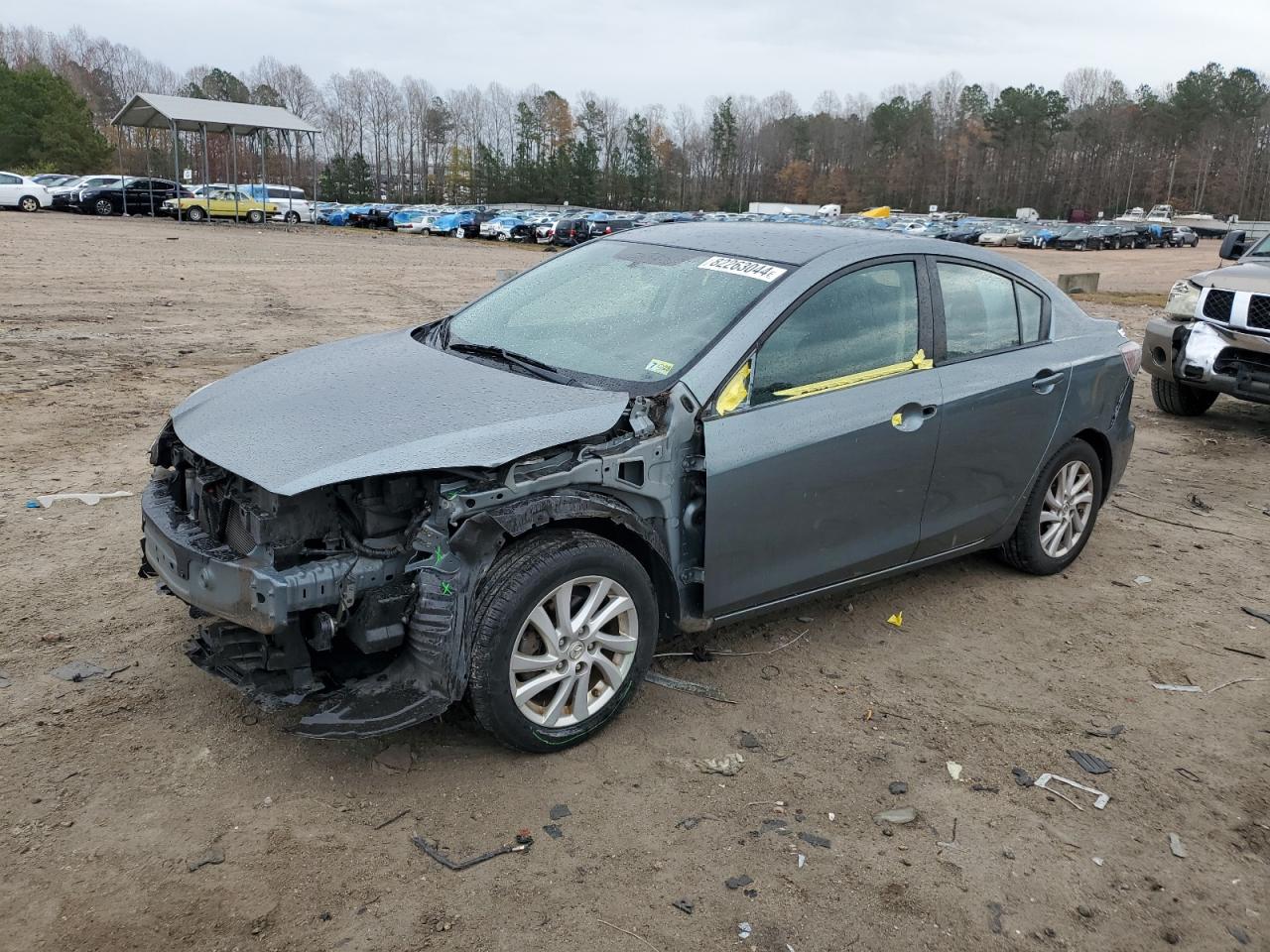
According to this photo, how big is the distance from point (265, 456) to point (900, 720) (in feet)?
8.18

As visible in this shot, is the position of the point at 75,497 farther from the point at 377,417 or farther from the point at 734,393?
the point at 734,393

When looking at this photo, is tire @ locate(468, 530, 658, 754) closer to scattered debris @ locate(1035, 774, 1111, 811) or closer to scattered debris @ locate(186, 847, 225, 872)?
scattered debris @ locate(186, 847, 225, 872)

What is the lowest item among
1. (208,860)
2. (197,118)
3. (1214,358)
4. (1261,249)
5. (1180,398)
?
(208,860)

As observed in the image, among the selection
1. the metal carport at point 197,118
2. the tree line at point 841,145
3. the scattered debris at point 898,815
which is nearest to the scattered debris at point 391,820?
the scattered debris at point 898,815

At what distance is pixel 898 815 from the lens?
334 centimetres

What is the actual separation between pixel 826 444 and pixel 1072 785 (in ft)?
4.85

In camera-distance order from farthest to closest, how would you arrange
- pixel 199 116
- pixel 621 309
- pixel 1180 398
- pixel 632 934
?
pixel 199 116 → pixel 1180 398 → pixel 621 309 → pixel 632 934

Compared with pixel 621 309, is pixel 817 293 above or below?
above

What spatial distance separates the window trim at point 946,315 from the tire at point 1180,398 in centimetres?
528

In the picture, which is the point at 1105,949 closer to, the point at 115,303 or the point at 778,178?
the point at 115,303

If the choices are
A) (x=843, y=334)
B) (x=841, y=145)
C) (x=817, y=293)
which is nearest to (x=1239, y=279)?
(x=843, y=334)

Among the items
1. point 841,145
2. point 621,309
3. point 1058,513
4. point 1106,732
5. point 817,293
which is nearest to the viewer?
point 1106,732

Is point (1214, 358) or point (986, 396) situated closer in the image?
point (986, 396)

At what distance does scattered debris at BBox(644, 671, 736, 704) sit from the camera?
4023mm
